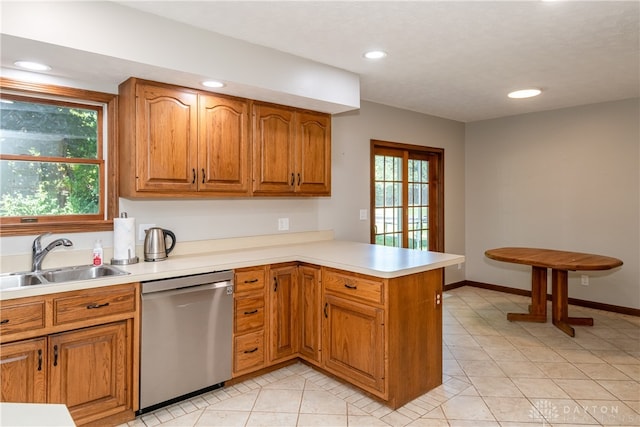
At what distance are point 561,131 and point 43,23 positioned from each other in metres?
5.18

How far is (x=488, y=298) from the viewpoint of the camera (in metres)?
5.10

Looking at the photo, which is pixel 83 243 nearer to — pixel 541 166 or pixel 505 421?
pixel 505 421

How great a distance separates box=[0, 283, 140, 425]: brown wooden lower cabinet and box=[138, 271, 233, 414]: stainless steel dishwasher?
0.08 m

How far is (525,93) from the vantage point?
13.1 ft

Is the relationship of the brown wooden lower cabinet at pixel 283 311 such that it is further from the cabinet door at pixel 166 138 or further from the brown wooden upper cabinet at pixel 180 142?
the cabinet door at pixel 166 138

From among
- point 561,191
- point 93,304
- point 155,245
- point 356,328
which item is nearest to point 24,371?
point 93,304

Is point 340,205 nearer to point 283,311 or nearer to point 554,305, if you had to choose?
point 283,311

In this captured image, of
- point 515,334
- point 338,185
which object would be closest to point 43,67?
point 338,185

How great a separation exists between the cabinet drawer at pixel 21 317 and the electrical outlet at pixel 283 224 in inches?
78.9

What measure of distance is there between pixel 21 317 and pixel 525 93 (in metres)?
4.46

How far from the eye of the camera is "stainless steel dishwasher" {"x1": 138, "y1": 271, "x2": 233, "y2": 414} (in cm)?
236

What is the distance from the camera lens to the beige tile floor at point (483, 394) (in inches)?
93.3

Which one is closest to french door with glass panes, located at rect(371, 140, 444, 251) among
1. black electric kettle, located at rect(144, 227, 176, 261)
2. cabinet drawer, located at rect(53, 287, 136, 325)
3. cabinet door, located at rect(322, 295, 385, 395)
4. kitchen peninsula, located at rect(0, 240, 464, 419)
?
kitchen peninsula, located at rect(0, 240, 464, 419)

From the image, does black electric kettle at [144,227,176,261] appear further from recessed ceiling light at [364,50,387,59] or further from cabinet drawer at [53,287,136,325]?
recessed ceiling light at [364,50,387,59]
